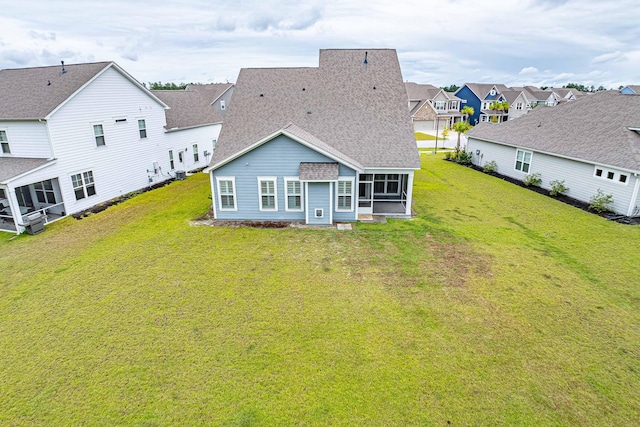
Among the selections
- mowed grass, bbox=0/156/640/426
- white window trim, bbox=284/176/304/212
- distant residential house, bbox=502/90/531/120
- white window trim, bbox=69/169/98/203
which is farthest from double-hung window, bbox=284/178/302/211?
distant residential house, bbox=502/90/531/120

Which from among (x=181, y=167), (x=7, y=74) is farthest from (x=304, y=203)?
(x=7, y=74)

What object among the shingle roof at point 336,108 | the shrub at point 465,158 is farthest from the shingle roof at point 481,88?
the shingle roof at point 336,108

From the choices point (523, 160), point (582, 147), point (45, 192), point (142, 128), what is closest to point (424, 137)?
point (523, 160)

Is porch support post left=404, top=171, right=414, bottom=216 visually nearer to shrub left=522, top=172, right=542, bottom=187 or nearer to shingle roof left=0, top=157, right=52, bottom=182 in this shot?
shrub left=522, top=172, right=542, bottom=187

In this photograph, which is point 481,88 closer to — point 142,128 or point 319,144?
point 319,144

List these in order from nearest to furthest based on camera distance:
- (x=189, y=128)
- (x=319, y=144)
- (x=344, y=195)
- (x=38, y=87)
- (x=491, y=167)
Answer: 1. (x=319, y=144)
2. (x=344, y=195)
3. (x=38, y=87)
4. (x=491, y=167)
5. (x=189, y=128)

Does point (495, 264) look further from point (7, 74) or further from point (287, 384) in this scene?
point (7, 74)

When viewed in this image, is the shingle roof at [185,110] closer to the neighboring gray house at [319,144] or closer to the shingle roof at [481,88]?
the neighboring gray house at [319,144]
